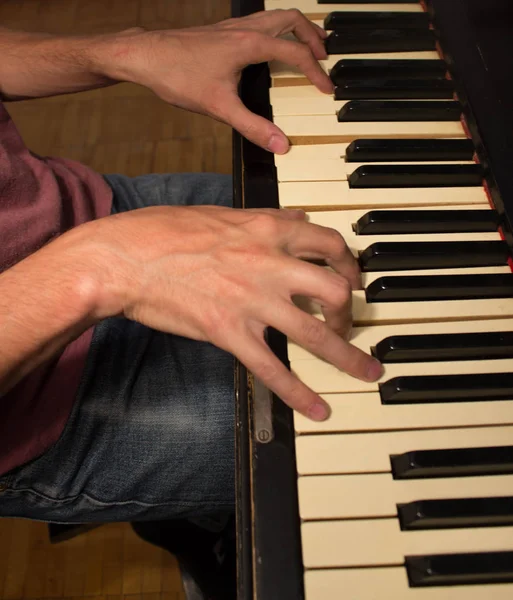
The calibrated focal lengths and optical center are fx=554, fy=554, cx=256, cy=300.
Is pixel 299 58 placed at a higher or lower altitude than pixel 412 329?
higher

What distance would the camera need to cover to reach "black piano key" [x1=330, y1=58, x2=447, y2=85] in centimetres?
85

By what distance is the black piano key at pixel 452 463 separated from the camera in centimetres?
55

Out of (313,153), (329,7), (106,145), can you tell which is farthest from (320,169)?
(106,145)

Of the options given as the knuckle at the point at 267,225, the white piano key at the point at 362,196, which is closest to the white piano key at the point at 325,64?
the white piano key at the point at 362,196

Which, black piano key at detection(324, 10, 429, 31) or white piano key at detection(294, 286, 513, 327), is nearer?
white piano key at detection(294, 286, 513, 327)

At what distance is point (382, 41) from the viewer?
2.89 feet

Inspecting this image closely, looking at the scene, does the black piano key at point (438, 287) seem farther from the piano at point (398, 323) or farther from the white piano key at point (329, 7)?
the white piano key at point (329, 7)

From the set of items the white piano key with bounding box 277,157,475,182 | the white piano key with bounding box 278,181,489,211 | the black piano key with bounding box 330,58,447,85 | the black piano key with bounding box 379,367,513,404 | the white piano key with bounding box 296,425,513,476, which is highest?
the black piano key with bounding box 330,58,447,85

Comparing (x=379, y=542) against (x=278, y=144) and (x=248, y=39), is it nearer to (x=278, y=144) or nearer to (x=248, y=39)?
(x=278, y=144)

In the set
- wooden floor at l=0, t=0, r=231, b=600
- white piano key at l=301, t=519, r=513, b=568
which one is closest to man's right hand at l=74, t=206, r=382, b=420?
white piano key at l=301, t=519, r=513, b=568

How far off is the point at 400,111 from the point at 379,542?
587 millimetres

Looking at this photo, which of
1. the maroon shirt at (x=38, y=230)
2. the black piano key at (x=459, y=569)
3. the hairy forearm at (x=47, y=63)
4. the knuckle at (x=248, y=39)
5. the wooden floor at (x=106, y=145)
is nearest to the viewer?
the black piano key at (x=459, y=569)

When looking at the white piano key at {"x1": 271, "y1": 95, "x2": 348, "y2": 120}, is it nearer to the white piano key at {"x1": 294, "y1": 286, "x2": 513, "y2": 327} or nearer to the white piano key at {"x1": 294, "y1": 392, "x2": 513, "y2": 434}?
the white piano key at {"x1": 294, "y1": 286, "x2": 513, "y2": 327}

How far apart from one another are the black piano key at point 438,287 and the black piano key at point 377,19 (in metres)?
0.47
